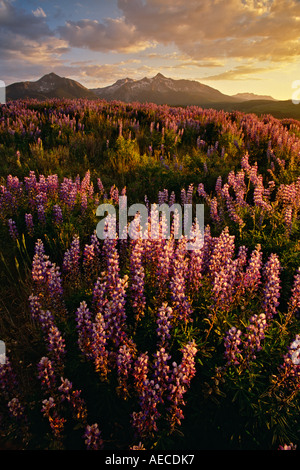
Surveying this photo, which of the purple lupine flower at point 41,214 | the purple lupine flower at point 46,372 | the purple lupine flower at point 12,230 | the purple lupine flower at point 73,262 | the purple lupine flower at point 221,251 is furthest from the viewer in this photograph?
the purple lupine flower at point 41,214

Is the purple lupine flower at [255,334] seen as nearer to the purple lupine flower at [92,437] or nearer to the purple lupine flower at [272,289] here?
the purple lupine flower at [272,289]

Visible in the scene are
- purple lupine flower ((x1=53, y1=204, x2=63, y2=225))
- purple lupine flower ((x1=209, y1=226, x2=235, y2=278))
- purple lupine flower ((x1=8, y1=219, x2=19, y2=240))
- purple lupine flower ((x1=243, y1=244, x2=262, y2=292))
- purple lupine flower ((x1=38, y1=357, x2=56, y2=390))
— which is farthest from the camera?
purple lupine flower ((x1=53, y1=204, x2=63, y2=225))

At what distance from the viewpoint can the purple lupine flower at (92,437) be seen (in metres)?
1.95

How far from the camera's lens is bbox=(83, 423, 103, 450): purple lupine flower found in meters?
1.95

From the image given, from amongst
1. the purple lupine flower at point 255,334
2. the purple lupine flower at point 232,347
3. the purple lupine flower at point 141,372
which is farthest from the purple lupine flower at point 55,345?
the purple lupine flower at point 255,334

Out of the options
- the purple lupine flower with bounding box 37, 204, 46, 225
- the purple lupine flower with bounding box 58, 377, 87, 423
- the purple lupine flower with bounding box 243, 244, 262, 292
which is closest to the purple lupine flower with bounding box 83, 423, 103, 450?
the purple lupine flower with bounding box 58, 377, 87, 423

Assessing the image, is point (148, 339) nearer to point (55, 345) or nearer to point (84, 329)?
point (84, 329)

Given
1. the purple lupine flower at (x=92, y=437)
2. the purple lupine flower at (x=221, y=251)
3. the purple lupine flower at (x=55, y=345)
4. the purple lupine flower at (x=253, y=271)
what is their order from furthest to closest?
the purple lupine flower at (x=221, y=251), the purple lupine flower at (x=253, y=271), the purple lupine flower at (x=55, y=345), the purple lupine flower at (x=92, y=437)

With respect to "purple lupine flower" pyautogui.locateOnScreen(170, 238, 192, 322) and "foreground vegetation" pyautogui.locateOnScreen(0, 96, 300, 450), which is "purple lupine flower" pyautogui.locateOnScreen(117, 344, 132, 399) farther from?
"purple lupine flower" pyautogui.locateOnScreen(170, 238, 192, 322)

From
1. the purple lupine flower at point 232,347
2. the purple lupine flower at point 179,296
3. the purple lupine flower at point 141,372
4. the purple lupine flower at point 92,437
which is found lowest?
the purple lupine flower at point 92,437

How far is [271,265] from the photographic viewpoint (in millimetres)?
2635

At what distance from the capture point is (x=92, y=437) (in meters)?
2.01

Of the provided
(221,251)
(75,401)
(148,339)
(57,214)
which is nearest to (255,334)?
Answer: (148,339)

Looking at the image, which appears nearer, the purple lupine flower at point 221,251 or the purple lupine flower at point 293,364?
the purple lupine flower at point 293,364
